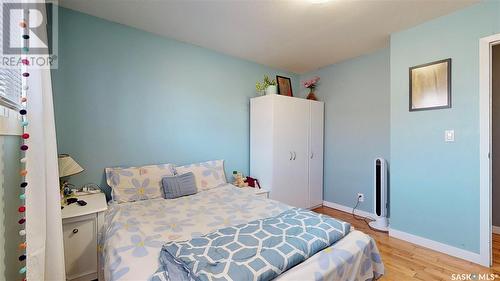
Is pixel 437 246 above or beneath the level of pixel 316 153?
beneath

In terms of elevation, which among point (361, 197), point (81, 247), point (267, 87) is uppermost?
point (267, 87)

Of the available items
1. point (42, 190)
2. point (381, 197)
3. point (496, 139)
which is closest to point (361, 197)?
point (381, 197)

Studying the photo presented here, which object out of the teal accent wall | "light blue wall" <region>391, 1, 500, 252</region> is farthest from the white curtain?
"light blue wall" <region>391, 1, 500, 252</region>

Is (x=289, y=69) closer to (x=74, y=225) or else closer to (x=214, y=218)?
(x=214, y=218)

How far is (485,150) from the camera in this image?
78.4 inches

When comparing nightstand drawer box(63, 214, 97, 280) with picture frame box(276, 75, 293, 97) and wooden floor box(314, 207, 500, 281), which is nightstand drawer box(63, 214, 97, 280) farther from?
picture frame box(276, 75, 293, 97)

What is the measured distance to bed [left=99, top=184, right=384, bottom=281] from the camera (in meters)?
1.16

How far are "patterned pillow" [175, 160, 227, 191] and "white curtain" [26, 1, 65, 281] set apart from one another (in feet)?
4.93

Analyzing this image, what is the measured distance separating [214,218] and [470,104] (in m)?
2.58

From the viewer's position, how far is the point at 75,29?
215 centimetres

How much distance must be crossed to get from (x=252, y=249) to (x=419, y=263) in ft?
6.18

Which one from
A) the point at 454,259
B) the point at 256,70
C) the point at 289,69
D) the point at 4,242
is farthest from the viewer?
the point at 289,69

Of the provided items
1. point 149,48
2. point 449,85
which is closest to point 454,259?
point 449,85

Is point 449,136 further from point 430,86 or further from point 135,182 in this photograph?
point 135,182
